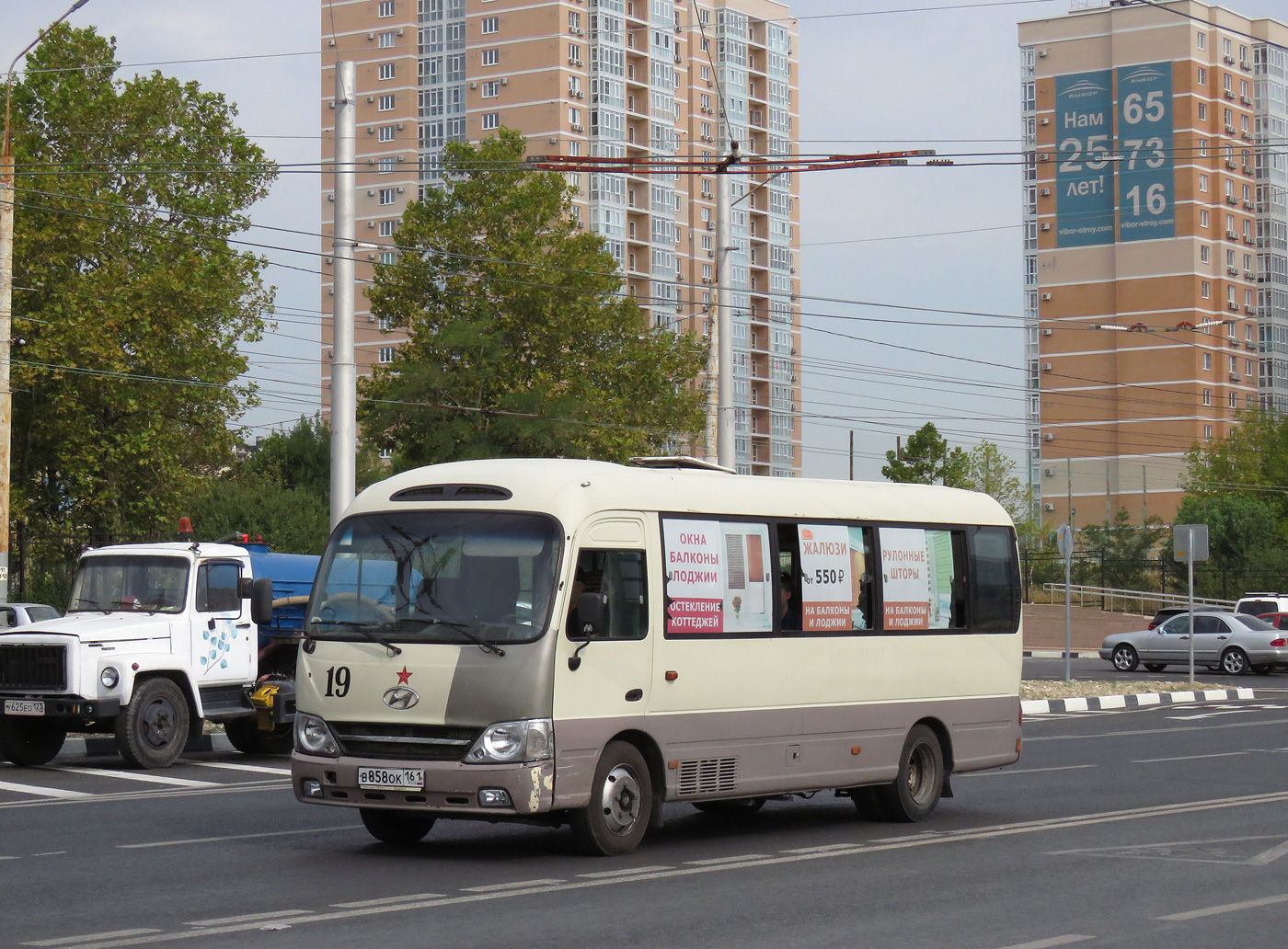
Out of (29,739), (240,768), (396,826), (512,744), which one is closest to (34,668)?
(29,739)

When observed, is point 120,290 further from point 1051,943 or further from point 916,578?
point 1051,943

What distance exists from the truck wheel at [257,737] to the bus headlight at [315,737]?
8.04 m

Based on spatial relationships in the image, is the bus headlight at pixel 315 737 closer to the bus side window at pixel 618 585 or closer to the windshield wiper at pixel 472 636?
the windshield wiper at pixel 472 636

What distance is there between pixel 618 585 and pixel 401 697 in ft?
5.21

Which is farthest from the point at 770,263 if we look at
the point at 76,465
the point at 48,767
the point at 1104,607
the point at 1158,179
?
the point at 48,767

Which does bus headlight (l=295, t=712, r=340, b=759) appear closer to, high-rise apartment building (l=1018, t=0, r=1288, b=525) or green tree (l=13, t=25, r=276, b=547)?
green tree (l=13, t=25, r=276, b=547)

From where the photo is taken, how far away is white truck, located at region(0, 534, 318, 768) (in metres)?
17.3

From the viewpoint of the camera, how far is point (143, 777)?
55.7ft

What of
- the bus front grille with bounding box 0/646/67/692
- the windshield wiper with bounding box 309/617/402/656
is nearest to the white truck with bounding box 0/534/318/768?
the bus front grille with bounding box 0/646/67/692

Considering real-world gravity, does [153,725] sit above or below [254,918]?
above

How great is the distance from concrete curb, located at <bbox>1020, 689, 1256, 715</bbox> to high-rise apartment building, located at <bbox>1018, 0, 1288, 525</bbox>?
83387mm

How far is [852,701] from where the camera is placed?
42.7 ft

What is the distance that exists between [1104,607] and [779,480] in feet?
186

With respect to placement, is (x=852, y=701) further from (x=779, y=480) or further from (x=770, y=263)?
(x=770, y=263)
